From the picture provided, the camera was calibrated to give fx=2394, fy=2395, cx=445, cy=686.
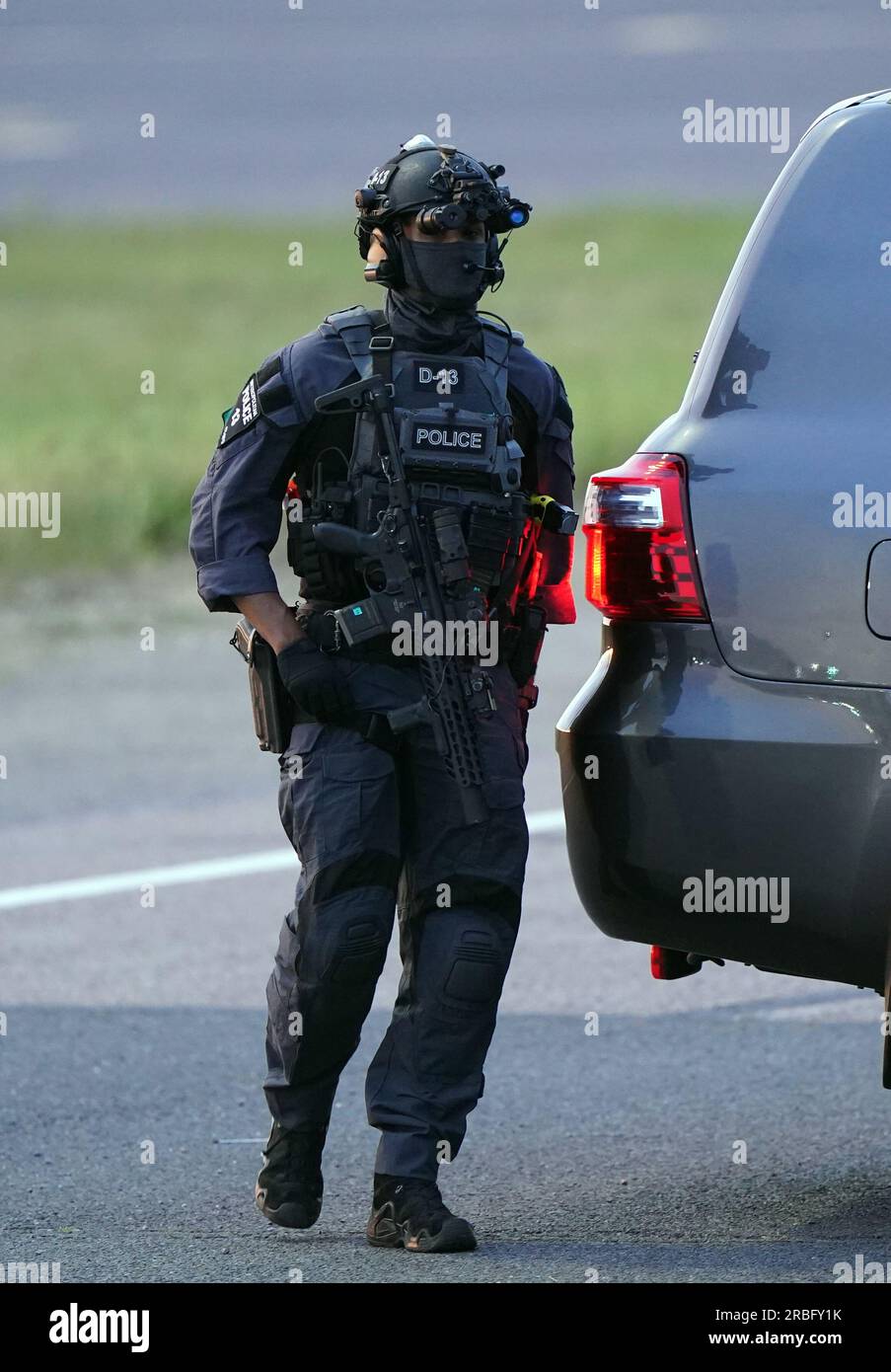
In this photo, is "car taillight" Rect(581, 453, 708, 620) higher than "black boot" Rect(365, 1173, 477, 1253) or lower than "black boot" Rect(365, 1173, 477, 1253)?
higher

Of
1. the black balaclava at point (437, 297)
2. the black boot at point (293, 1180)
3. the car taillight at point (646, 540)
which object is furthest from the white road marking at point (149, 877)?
the car taillight at point (646, 540)

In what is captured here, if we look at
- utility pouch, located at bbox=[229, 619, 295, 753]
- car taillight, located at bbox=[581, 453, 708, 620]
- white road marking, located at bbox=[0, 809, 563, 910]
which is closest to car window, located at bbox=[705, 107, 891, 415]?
car taillight, located at bbox=[581, 453, 708, 620]

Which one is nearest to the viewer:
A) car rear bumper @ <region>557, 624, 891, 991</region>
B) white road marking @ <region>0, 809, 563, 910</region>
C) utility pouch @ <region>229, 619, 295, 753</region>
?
car rear bumper @ <region>557, 624, 891, 991</region>

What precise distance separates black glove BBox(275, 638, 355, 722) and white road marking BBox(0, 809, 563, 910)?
3468 millimetres

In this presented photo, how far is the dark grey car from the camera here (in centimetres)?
400

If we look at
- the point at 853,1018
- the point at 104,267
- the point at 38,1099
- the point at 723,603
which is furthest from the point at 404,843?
the point at 104,267

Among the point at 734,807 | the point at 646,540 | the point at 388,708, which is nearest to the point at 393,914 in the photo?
the point at 388,708

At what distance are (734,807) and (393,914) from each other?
0.77 m

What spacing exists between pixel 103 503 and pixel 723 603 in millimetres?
13354

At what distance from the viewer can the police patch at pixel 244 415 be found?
4.45 metres

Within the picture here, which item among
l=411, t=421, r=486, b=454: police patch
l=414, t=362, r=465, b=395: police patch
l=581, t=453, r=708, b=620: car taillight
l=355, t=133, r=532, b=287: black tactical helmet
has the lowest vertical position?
l=581, t=453, r=708, b=620: car taillight

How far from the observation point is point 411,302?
453cm

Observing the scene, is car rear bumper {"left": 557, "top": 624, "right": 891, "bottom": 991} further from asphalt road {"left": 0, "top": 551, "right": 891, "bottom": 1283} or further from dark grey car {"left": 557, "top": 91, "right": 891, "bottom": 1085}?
asphalt road {"left": 0, "top": 551, "right": 891, "bottom": 1283}
